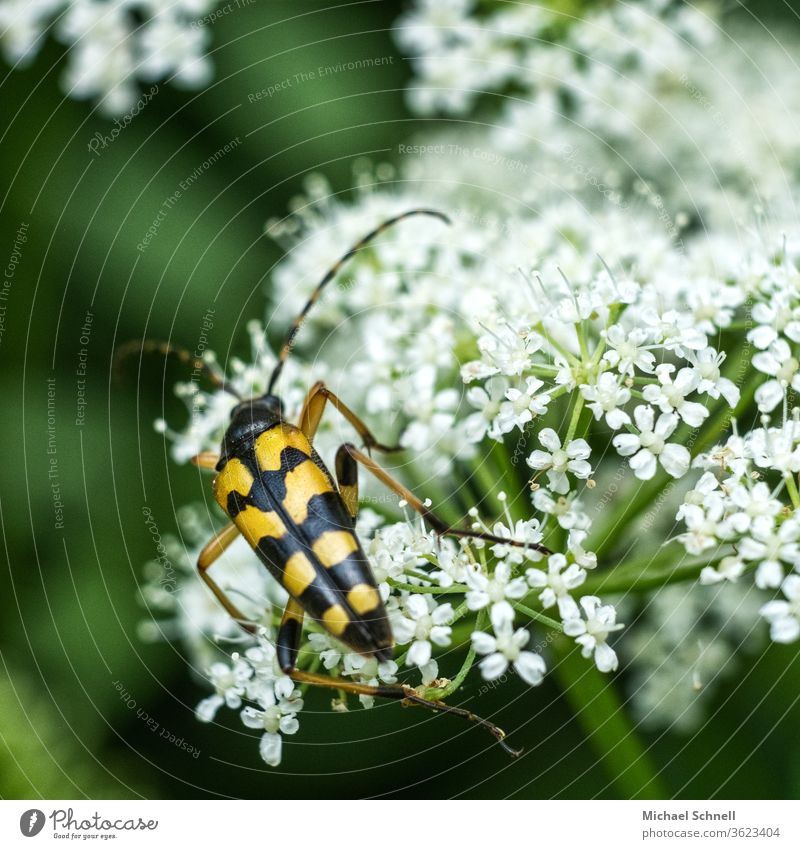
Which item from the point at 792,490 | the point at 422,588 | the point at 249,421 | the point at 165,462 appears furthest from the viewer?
the point at 165,462

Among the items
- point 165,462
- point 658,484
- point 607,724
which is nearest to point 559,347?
point 658,484

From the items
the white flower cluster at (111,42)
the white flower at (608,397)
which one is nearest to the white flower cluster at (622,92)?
the white flower cluster at (111,42)

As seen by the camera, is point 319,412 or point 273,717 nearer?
point 273,717

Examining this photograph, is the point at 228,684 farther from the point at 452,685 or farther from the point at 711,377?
the point at 711,377
